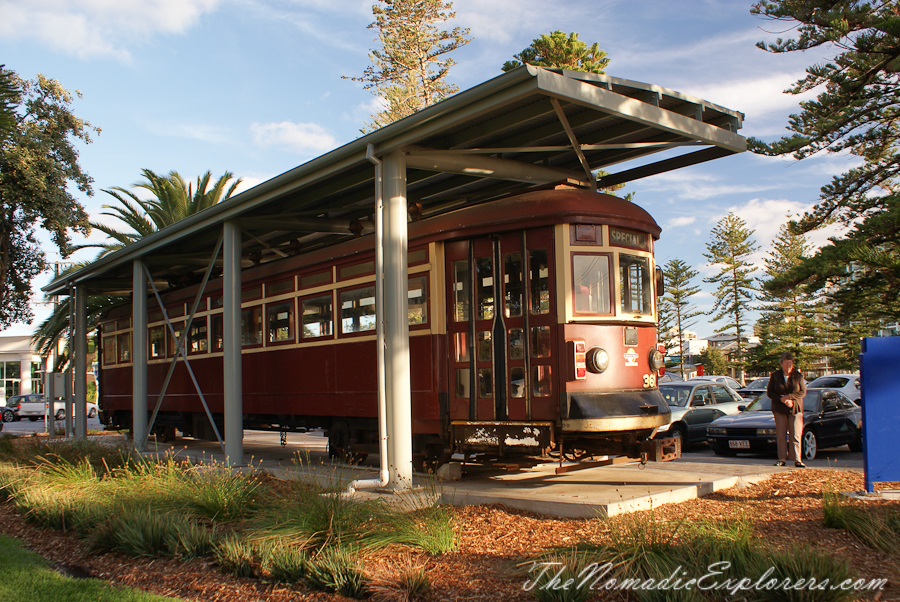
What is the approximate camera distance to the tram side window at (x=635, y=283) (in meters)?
8.90

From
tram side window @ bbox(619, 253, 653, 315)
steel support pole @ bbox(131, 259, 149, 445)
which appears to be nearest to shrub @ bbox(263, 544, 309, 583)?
tram side window @ bbox(619, 253, 653, 315)

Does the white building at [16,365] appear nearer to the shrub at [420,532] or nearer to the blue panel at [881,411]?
the shrub at [420,532]

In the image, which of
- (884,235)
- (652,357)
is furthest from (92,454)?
(884,235)

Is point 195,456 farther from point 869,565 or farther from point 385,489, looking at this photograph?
point 869,565

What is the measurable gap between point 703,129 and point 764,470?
4.29m

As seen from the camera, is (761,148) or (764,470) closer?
(764,470)

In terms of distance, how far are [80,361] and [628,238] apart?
13991mm

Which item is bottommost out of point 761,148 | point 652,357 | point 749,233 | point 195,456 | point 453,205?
point 195,456

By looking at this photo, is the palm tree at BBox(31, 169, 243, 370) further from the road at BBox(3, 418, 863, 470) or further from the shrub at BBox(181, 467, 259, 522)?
the shrub at BBox(181, 467, 259, 522)

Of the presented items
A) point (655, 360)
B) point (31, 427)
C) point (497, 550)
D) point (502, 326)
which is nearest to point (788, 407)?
point (655, 360)

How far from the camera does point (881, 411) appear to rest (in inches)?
283

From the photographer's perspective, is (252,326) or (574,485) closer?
(574,485)

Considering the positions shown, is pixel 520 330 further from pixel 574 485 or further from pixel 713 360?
pixel 713 360

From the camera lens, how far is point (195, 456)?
1368 centimetres
